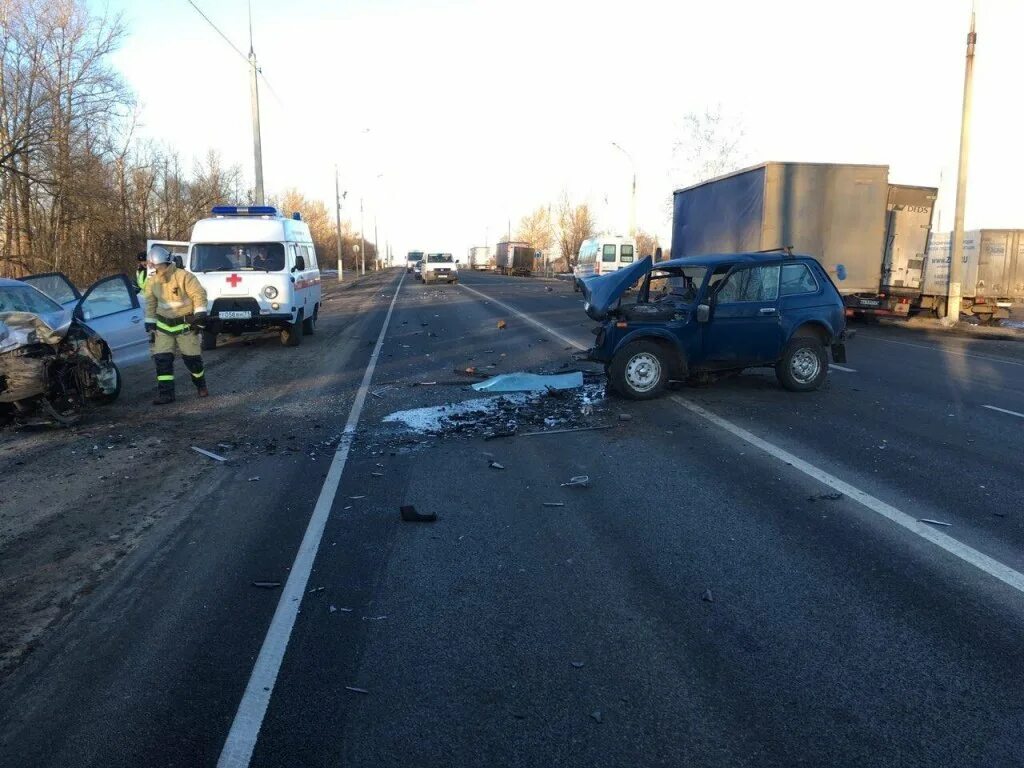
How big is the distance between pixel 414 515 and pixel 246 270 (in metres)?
11.4

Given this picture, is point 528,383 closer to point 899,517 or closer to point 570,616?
point 899,517

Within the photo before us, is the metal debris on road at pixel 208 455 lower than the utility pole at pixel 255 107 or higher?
lower

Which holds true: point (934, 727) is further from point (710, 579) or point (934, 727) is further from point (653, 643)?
point (710, 579)

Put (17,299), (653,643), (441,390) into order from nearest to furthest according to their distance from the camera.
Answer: (653,643), (17,299), (441,390)

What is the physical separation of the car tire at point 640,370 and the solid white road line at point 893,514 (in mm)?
1129

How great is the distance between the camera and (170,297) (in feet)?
33.2

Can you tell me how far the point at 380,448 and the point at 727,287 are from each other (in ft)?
16.4

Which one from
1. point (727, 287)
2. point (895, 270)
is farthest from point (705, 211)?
point (727, 287)

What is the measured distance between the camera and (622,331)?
10047mm

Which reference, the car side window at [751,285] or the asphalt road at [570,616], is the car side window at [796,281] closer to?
the car side window at [751,285]

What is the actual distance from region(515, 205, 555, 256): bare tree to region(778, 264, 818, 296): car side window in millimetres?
93016

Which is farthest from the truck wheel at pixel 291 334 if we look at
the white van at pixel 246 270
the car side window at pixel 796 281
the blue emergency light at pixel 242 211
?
the car side window at pixel 796 281

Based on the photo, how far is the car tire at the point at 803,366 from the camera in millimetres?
10461

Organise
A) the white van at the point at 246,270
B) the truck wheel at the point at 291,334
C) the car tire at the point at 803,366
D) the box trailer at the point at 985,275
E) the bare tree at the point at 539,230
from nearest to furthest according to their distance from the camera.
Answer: the car tire at the point at 803,366
the white van at the point at 246,270
the truck wheel at the point at 291,334
the box trailer at the point at 985,275
the bare tree at the point at 539,230
